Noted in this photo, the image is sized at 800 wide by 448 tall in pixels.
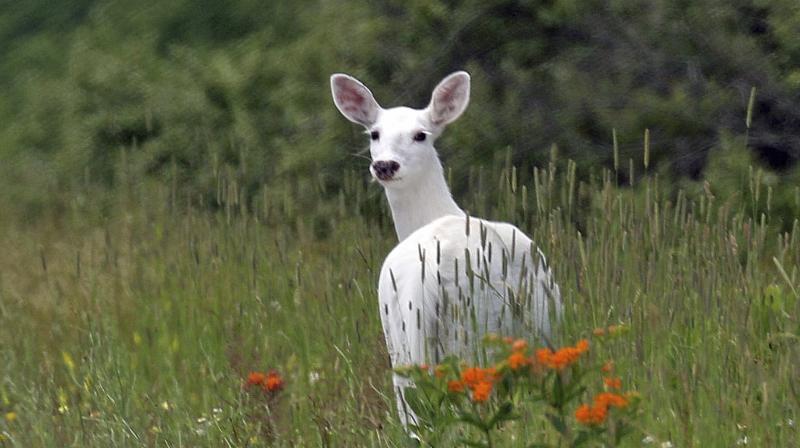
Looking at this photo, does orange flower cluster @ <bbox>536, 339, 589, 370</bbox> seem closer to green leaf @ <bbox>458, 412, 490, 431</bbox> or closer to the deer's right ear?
green leaf @ <bbox>458, 412, 490, 431</bbox>

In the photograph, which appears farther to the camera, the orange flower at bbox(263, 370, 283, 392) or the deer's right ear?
the deer's right ear

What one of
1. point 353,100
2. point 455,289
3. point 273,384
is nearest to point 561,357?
point 273,384

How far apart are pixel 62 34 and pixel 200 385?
1069 centimetres

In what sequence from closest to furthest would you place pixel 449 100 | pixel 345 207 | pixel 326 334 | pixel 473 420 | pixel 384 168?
pixel 473 420 < pixel 326 334 < pixel 384 168 < pixel 449 100 < pixel 345 207

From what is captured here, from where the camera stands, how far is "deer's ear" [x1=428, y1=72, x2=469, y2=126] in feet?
20.3

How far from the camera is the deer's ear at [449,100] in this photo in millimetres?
6195

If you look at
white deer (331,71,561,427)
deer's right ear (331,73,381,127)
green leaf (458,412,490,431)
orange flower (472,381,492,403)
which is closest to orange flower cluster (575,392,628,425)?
orange flower (472,381,492,403)

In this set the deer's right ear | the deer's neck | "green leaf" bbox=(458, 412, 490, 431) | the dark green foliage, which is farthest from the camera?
the dark green foliage

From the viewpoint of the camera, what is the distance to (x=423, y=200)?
19.8ft

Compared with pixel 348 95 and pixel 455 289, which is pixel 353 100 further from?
pixel 455 289

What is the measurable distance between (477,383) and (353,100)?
305 centimetres

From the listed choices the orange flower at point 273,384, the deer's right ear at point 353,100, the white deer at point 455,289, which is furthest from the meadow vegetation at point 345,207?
the deer's right ear at point 353,100

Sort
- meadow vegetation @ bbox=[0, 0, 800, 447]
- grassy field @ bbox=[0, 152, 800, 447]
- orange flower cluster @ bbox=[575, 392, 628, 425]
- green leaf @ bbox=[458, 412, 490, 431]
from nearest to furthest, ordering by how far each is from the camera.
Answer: orange flower cluster @ bbox=[575, 392, 628, 425] < green leaf @ bbox=[458, 412, 490, 431] < grassy field @ bbox=[0, 152, 800, 447] < meadow vegetation @ bbox=[0, 0, 800, 447]

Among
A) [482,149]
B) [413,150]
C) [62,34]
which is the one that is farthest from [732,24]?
[62,34]
